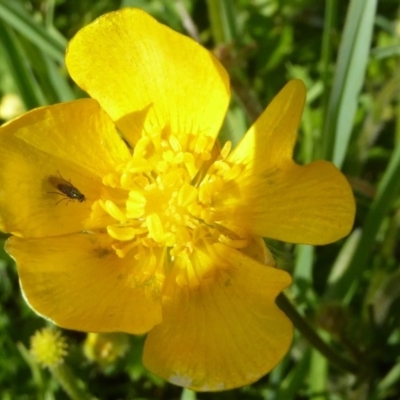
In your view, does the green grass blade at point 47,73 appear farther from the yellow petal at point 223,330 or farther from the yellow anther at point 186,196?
the yellow petal at point 223,330

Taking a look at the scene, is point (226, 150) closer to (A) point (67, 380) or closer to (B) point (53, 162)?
(B) point (53, 162)

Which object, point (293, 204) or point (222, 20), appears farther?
point (222, 20)

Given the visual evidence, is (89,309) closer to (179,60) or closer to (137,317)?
(137,317)

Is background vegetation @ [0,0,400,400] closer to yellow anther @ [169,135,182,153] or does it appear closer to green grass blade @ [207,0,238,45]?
green grass blade @ [207,0,238,45]

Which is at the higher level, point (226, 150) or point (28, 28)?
point (28, 28)

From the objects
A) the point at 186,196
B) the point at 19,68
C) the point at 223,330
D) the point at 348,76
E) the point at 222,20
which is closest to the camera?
the point at 223,330

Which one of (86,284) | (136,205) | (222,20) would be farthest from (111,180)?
(222,20)
